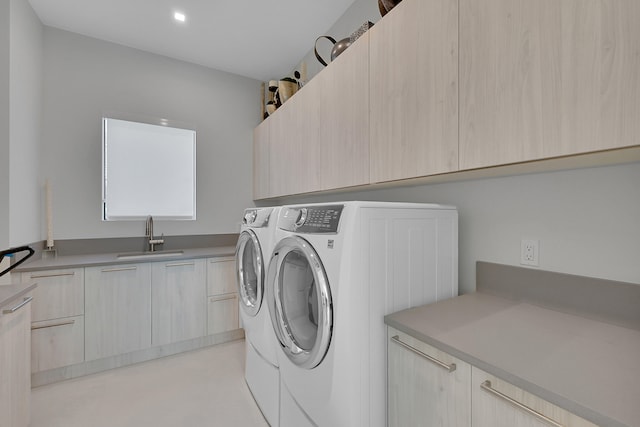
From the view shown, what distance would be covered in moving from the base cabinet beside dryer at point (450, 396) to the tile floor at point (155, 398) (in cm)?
114

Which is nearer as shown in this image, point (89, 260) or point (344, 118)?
point (344, 118)

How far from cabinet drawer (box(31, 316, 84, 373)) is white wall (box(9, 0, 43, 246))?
0.65 meters

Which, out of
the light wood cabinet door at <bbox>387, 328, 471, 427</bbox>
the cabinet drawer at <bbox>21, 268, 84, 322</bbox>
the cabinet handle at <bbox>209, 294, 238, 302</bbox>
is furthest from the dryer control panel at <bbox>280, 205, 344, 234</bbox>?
the cabinet drawer at <bbox>21, 268, 84, 322</bbox>

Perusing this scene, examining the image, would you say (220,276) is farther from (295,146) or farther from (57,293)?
(295,146)

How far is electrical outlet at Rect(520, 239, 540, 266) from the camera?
121cm

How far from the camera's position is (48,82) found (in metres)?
2.46

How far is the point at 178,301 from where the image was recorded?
2520mm

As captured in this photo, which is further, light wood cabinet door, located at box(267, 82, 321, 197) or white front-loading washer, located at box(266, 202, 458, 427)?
light wood cabinet door, located at box(267, 82, 321, 197)

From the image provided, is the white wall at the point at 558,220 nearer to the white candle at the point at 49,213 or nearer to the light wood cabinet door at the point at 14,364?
the light wood cabinet door at the point at 14,364

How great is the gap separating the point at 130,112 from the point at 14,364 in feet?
7.42

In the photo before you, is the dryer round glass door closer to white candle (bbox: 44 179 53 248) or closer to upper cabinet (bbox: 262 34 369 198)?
upper cabinet (bbox: 262 34 369 198)

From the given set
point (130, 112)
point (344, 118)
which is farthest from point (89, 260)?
point (344, 118)

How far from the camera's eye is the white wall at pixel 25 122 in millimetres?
1934

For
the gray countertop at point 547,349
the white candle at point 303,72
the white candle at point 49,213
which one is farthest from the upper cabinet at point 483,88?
the white candle at point 49,213
